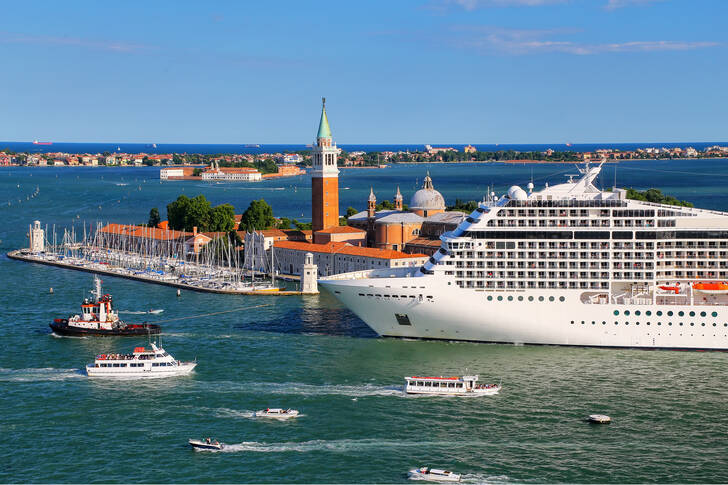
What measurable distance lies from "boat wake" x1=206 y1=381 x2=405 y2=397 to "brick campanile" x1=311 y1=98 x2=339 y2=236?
3874 cm

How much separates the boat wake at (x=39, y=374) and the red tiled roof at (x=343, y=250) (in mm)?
27949

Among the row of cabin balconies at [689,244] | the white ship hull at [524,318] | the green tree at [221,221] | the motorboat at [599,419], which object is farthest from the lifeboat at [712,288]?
the green tree at [221,221]

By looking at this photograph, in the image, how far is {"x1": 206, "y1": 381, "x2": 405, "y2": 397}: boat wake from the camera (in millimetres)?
35281

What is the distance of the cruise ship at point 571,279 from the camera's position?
41312 mm

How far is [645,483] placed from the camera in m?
27.4

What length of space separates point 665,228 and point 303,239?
37.9 metres

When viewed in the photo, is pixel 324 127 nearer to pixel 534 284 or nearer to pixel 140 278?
pixel 140 278

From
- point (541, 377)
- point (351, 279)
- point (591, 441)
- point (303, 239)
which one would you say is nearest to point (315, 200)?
point (303, 239)

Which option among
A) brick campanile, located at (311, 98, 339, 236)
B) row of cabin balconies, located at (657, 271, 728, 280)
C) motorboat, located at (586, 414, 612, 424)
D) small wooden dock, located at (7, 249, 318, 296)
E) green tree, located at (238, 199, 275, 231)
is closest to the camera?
motorboat, located at (586, 414, 612, 424)

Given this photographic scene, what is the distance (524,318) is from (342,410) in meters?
12.1

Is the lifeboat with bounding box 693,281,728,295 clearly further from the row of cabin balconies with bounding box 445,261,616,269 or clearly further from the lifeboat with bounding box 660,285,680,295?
the row of cabin balconies with bounding box 445,261,616,269

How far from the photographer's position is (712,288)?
4125 centimetres

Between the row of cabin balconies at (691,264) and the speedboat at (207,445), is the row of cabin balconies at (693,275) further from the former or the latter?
the speedboat at (207,445)

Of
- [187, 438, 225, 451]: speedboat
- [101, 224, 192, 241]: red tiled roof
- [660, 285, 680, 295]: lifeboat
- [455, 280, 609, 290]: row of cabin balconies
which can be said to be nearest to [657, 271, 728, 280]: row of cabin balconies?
[660, 285, 680, 295]: lifeboat
